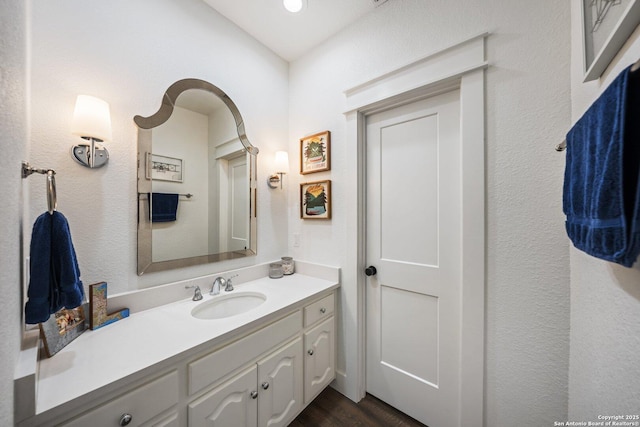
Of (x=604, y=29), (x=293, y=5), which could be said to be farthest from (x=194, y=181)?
(x=604, y=29)

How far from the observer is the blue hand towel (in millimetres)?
1251

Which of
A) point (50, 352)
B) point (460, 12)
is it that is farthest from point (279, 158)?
point (50, 352)

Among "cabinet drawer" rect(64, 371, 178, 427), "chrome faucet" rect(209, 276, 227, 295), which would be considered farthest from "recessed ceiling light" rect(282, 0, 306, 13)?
"cabinet drawer" rect(64, 371, 178, 427)

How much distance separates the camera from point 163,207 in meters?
1.29

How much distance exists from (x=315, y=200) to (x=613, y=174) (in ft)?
4.78

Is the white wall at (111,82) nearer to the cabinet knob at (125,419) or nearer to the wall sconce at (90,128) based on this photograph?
the wall sconce at (90,128)

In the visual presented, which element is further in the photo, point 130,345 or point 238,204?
point 238,204

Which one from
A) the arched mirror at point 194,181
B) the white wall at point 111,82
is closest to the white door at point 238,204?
the arched mirror at point 194,181

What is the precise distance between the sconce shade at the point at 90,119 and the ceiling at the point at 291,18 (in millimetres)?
1055

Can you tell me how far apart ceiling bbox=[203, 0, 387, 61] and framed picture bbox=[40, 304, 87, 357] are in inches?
74.9

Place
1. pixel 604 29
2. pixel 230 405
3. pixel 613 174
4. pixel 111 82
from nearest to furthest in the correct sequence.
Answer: pixel 613 174
pixel 604 29
pixel 230 405
pixel 111 82

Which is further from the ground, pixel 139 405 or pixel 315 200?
pixel 315 200

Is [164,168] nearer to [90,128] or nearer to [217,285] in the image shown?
[90,128]

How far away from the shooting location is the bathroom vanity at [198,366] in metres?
0.68
